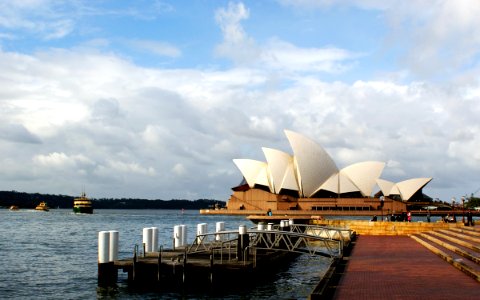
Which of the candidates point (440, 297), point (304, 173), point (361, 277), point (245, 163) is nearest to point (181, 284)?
point (361, 277)

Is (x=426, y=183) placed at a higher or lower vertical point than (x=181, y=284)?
higher

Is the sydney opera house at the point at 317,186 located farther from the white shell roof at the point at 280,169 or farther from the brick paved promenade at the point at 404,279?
the brick paved promenade at the point at 404,279

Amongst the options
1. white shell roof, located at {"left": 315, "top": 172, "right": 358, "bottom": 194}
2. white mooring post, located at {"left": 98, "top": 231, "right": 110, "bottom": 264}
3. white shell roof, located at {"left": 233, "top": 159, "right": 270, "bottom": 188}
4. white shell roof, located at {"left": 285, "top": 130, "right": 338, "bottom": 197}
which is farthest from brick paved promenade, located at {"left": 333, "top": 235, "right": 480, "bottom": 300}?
white shell roof, located at {"left": 233, "top": 159, "right": 270, "bottom": 188}

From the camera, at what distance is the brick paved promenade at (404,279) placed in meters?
12.1

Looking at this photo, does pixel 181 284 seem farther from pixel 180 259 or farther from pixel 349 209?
pixel 349 209

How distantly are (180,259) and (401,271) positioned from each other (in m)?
7.44

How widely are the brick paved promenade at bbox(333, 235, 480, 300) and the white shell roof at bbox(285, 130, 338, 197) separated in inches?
2790

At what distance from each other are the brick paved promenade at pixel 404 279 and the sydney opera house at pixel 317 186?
77146 mm

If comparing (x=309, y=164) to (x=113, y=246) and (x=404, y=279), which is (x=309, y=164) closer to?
(x=113, y=246)

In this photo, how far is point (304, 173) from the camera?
99.9 m

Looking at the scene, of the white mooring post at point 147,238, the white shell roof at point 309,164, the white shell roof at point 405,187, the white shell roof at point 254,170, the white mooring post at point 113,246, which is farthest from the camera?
the white shell roof at point 405,187

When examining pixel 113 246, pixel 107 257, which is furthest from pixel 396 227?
pixel 107 257

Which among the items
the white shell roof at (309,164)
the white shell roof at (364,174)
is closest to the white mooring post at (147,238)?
the white shell roof at (309,164)

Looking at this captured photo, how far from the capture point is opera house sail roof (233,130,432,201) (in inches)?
3826
